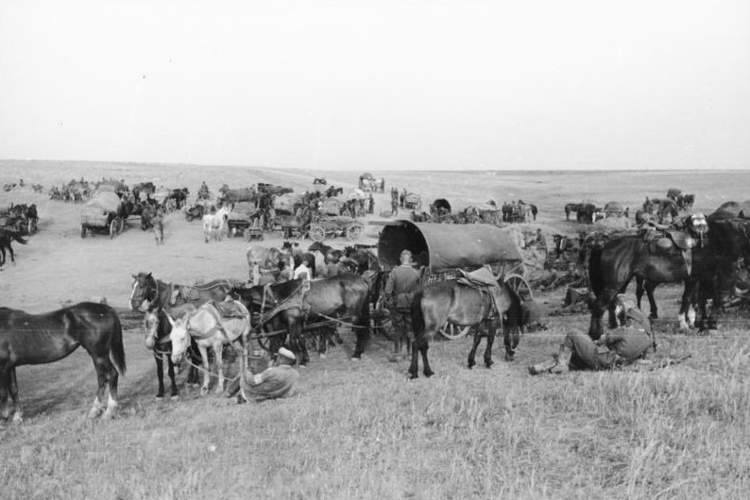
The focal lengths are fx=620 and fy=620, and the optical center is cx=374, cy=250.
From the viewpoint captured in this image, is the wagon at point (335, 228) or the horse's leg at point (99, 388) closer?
the horse's leg at point (99, 388)

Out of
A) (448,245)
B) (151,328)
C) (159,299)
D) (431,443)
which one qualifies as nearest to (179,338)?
(151,328)

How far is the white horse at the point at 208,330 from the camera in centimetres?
1002

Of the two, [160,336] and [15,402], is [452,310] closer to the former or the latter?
[160,336]

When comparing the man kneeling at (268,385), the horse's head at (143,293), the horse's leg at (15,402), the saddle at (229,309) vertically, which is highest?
the horse's head at (143,293)

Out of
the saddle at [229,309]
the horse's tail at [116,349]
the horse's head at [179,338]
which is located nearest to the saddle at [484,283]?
the saddle at [229,309]

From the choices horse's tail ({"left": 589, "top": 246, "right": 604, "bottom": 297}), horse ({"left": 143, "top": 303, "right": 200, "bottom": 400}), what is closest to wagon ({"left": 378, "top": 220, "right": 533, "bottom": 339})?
horse's tail ({"left": 589, "top": 246, "right": 604, "bottom": 297})

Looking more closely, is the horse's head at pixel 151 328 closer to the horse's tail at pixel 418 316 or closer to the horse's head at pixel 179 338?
the horse's head at pixel 179 338

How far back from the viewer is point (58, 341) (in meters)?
9.48

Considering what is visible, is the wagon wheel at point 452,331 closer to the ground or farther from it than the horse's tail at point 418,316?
closer to the ground

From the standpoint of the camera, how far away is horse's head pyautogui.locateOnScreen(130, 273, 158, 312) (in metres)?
10.1

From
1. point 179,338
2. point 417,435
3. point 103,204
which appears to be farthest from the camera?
point 103,204

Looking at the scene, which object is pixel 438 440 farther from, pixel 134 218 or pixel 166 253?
pixel 134 218

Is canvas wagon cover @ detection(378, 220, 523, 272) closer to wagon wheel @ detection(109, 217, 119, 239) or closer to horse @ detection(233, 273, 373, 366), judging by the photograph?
horse @ detection(233, 273, 373, 366)

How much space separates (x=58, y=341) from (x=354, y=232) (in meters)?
23.1
